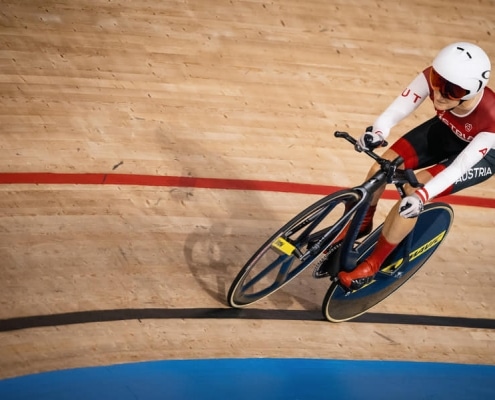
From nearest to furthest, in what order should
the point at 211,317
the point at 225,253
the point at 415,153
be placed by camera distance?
the point at 415,153 < the point at 211,317 < the point at 225,253

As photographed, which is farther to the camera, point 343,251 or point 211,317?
point 211,317

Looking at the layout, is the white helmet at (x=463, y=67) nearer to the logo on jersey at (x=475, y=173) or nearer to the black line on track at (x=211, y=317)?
the logo on jersey at (x=475, y=173)

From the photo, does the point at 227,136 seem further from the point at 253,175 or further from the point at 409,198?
the point at 409,198

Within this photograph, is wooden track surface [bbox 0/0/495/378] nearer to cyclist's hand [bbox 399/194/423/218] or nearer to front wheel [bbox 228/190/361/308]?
front wheel [bbox 228/190/361/308]

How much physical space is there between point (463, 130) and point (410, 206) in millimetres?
540

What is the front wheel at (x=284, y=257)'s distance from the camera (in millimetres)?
3537

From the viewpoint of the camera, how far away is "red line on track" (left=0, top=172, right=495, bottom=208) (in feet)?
15.0

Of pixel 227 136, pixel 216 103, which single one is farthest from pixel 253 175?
pixel 216 103

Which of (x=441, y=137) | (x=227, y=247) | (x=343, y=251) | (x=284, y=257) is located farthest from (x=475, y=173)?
(x=227, y=247)

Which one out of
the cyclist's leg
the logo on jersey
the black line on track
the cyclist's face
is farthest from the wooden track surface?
the cyclist's face

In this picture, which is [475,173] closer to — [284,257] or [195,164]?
[284,257]

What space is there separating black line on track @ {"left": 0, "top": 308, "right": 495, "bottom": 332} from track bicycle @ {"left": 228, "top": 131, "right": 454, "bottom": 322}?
0.08 meters

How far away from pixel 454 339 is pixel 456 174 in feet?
4.16

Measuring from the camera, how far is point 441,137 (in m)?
3.74
